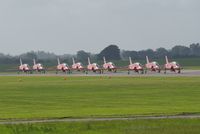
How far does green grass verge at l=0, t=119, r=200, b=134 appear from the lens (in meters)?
30.0

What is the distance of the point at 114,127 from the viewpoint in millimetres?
31391

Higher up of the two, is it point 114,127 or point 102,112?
point 102,112

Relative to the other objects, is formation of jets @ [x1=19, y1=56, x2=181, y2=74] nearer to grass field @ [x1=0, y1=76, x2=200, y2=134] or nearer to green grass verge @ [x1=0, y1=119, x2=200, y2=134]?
grass field @ [x1=0, y1=76, x2=200, y2=134]

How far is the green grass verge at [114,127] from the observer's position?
30.0 meters

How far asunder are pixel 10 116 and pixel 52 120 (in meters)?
3.95

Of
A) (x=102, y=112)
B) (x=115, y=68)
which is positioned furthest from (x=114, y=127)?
(x=115, y=68)

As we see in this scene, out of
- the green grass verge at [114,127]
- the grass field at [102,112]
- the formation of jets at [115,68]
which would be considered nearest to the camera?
the green grass verge at [114,127]

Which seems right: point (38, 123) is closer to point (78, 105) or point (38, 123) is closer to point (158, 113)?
point (158, 113)

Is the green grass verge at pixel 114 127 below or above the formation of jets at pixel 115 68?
below

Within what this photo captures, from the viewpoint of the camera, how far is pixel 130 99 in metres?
51.5

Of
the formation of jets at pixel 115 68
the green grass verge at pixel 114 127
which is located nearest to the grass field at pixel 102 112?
the green grass verge at pixel 114 127

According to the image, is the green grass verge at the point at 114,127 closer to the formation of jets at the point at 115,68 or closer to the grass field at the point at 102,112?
the grass field at the point at 102,112

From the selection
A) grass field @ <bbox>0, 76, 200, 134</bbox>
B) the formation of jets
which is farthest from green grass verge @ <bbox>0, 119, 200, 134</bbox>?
the formation of jets

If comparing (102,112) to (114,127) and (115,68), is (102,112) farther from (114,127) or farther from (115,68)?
(115,68)
